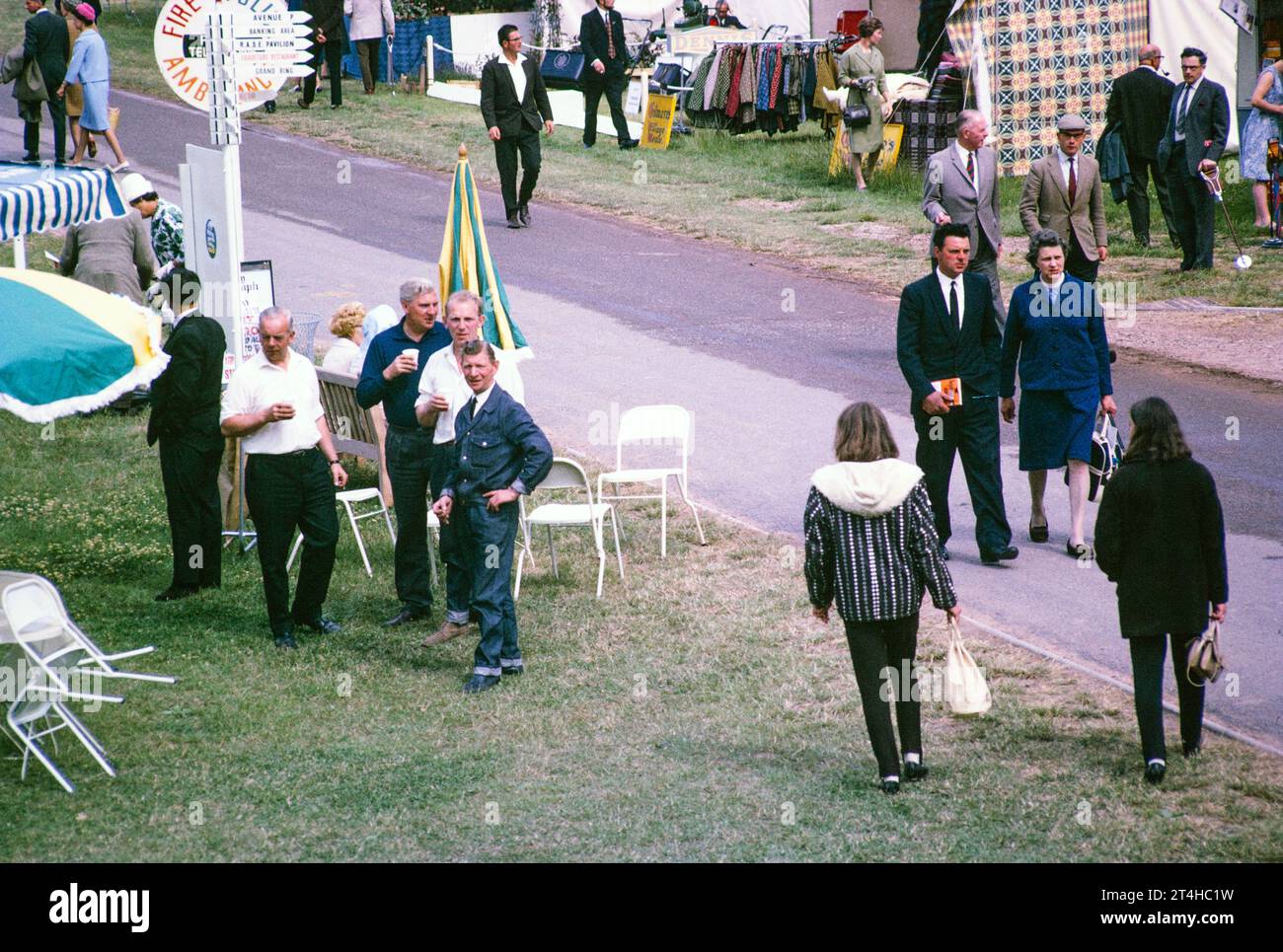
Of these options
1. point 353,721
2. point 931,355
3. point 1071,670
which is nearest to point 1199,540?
point 1071,670

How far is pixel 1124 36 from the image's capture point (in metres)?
21.5

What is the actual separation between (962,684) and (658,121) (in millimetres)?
19437

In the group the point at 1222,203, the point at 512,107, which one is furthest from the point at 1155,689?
the point at 512,107

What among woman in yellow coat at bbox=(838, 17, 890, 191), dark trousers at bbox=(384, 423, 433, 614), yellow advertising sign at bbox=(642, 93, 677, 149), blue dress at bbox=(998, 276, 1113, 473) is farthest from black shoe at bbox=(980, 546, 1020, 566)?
yellow advertising sign at bbox=(642, 93, 677, 149)

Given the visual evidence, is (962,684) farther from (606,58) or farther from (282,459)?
(606,58)

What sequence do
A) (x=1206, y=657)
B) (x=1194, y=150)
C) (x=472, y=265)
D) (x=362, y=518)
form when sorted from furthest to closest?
(x=1194, y=150), (x=362, y=518), (x=472, y=265), (x=1206, y=657)

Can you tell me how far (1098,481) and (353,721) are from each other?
4879 millimetres

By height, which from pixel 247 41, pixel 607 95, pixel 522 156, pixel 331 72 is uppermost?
pixel 331 72

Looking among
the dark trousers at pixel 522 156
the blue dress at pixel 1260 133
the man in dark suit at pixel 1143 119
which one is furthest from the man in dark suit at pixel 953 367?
the dark trousers at pixel 522 156

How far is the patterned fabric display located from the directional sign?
12690mm

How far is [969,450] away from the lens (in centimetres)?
959

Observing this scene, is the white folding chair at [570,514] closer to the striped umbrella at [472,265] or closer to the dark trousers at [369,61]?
the striped umbrella at [472,265]

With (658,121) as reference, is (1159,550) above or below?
below

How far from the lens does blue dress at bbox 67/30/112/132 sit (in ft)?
68.9
